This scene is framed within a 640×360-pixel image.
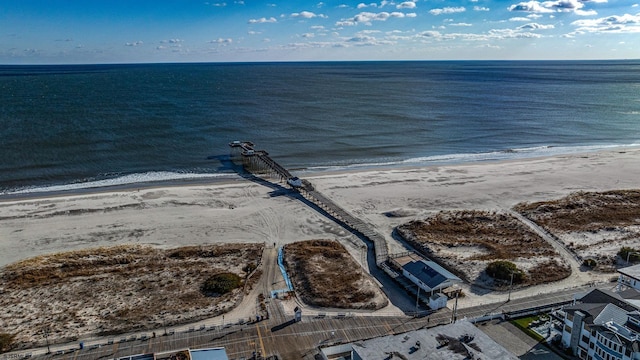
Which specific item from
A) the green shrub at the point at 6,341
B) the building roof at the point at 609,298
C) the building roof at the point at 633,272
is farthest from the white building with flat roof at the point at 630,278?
the green shrub at the point at 6,341

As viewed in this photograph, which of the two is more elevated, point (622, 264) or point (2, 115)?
point (2, 115)

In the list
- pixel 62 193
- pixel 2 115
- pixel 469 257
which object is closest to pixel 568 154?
pixel 469 257

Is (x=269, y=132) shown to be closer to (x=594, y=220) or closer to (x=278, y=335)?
(x=594, y=220)

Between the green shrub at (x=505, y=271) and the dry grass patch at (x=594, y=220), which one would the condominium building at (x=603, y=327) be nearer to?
the green shrub at (x=505, y=271)

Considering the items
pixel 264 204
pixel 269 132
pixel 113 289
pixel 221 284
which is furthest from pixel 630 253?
pixel 269 132

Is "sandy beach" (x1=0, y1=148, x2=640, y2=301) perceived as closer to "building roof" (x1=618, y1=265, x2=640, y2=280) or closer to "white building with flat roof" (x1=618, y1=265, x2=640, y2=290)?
"white building with flat roof" (x1=618, y1=265, x2=640, y2=290)

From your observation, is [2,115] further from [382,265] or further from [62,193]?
[382,265]

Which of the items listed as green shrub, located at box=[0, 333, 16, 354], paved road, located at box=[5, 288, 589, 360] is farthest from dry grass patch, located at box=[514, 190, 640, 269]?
green shrub, located at box=[0, 333, 16, 354]
